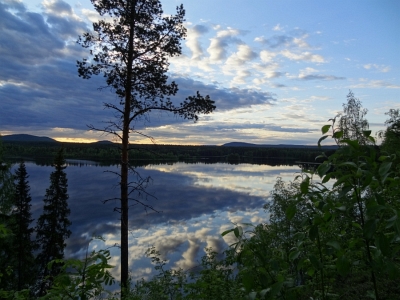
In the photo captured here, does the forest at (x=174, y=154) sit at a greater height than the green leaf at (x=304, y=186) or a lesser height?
lesser

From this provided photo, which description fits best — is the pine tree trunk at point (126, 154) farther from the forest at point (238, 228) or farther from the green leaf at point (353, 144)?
the green leaf at point (353, 144)

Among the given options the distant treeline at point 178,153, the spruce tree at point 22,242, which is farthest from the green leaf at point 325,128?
the distant treeline at point 178,153

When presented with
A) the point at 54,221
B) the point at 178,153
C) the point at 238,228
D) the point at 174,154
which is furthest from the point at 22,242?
the point at 178,153

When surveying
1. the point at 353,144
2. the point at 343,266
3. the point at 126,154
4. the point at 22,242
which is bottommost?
the point at 22,242

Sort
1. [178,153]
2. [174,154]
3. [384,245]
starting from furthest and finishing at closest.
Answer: [178,153], [174,154], [384,245]

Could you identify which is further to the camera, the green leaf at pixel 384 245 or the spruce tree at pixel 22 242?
the spruce tree at pixel 22 242

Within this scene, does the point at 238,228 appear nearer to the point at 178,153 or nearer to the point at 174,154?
the point at 174,154

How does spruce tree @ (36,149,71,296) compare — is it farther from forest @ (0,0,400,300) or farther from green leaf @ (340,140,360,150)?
green leaf @ (340,140,360,150)

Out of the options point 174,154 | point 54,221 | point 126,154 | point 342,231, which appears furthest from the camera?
point 174,154

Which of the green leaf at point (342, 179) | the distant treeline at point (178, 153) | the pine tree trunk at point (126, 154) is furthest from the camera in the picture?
Result: the distant treeline at point (178, 153)

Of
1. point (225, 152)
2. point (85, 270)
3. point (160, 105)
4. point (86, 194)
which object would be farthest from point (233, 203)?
point (225, 152)

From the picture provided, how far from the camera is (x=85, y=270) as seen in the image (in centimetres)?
192

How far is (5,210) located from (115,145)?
13392 millimetres

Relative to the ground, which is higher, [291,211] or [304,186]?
[304,186]
